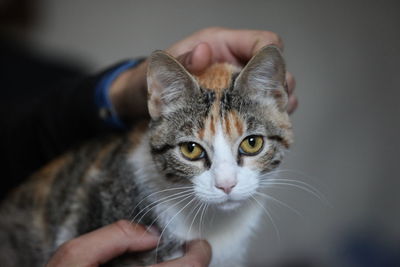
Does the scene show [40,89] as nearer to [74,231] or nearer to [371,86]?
[74,231]

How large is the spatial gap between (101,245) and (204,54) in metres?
0.60

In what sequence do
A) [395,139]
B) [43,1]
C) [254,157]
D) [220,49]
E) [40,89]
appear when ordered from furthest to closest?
[43,1]
[40,89]
[395,139]
[220,49]
[254,157]

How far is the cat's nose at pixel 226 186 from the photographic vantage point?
3.03ft

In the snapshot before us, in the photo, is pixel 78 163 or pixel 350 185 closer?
pixel 78 163

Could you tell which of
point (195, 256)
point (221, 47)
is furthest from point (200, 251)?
point (221, 47)

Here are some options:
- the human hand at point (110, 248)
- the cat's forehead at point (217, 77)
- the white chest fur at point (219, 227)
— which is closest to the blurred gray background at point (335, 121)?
the white chest fur at point (219, 227)

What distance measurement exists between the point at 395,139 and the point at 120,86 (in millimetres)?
1570

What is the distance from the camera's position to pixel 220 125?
0.98 metres

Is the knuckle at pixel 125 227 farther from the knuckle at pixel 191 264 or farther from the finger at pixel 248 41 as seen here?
the finger at pixel 248 41

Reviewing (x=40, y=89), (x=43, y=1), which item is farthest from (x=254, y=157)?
(x=43, y=1)

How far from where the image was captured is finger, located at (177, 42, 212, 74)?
1.11 metres

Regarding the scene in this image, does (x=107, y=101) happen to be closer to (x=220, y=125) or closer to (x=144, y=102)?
(x=144, y=102)

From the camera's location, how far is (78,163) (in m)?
1.43

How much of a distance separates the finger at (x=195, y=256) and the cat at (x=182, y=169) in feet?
0.13
